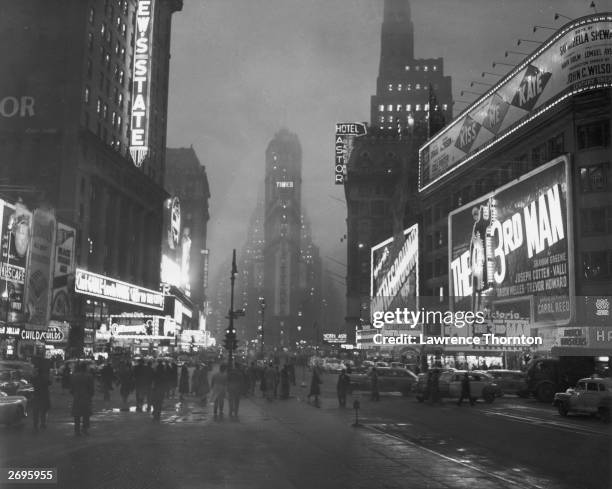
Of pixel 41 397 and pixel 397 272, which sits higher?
pixel 397 272

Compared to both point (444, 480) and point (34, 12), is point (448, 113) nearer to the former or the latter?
point (34, 12)

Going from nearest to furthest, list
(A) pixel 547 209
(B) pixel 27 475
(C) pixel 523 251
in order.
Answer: (B) pixel 27 475
(A) pixel 547 209
(C) pixel 523 251

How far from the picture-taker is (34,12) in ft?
270

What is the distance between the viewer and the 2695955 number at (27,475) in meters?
12.1

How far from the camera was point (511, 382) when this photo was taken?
42.5 m

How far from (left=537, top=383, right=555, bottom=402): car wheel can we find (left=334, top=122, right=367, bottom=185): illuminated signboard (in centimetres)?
9575

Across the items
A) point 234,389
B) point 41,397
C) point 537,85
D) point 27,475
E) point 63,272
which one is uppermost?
point 537,85

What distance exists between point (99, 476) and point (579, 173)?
46.8 metres

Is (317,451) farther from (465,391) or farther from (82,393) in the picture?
(465,391)

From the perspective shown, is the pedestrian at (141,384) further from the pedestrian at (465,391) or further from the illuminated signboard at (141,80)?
the illuminated signboard at (141,80)

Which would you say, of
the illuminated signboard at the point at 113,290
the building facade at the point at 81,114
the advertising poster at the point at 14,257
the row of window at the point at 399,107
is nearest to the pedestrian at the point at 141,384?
the advertising poster at the point at 14,257

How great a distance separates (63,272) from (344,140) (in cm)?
7973

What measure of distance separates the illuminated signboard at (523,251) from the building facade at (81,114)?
39.2 metres

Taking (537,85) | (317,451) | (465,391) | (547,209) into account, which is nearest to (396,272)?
(537,85)
